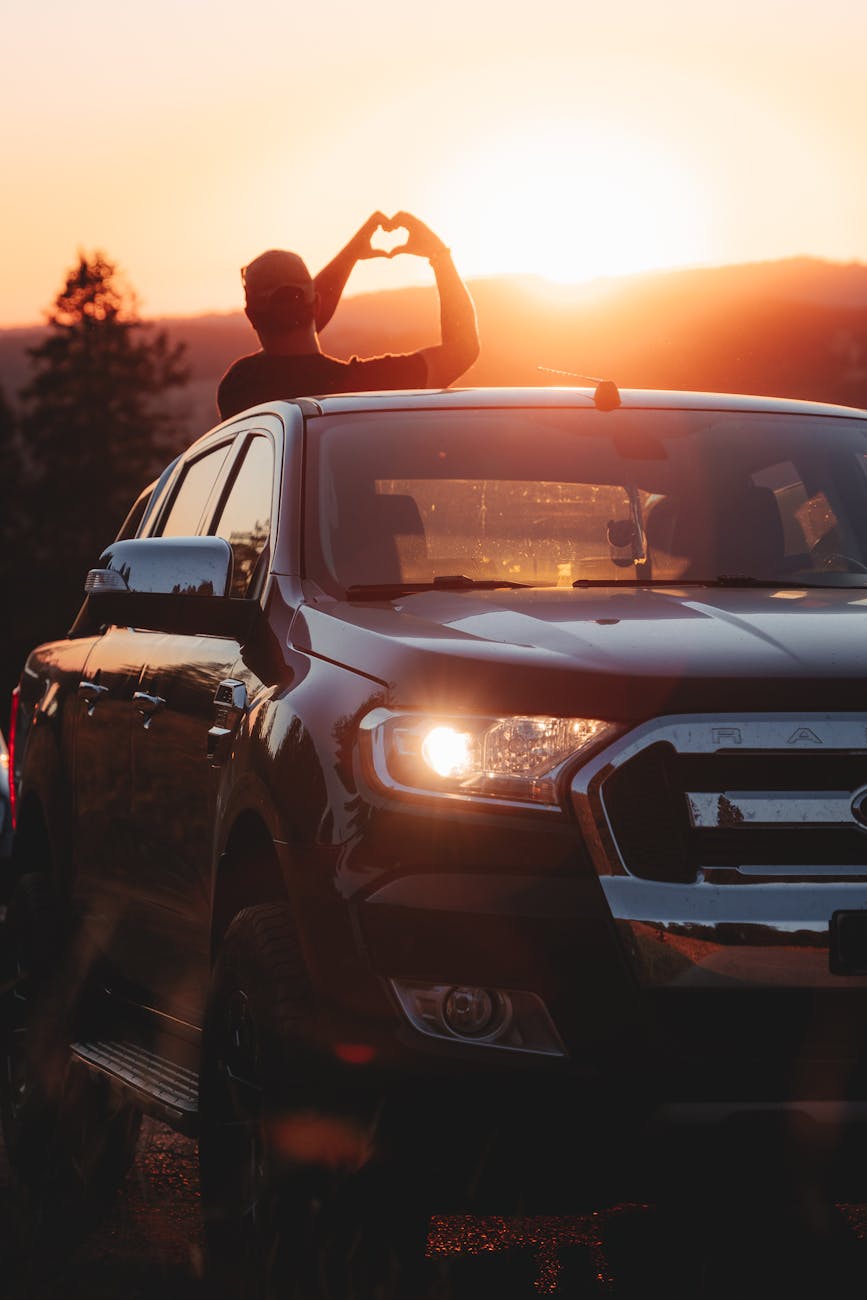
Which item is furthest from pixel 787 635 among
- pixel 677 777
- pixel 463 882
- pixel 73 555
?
pixel 73 555

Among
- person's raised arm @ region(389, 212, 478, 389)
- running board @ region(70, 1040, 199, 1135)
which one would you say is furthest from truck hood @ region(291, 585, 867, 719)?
person's raised arm @ region(389, 212, 478, 389)

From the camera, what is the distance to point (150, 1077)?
5234 mm

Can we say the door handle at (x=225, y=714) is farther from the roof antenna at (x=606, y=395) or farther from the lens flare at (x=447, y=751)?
the roof antenna at (x=606, y=395)

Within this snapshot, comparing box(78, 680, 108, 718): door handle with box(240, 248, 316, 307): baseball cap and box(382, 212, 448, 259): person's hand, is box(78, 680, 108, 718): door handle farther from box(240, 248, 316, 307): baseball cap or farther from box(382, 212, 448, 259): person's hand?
box(382, 212, 448, 259): person's hand

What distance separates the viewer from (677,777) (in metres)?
3.83

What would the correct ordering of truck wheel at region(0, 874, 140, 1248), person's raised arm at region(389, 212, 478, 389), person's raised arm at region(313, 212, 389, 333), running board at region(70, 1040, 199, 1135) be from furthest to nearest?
person's raised arm at region(313, 212, 389, 333), person's raised arm at region(389, 212, 478, 389), truck wheel at region(0, 874, 140, 1248), running board at region(70, 1040, 199, 1135)

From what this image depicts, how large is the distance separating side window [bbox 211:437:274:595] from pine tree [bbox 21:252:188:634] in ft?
298

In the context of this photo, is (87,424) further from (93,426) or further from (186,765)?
(186,765)

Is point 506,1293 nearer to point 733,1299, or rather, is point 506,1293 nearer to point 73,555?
point 733,1299

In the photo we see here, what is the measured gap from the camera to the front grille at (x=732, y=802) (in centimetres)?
378

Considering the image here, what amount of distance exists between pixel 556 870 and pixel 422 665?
507 millimetres

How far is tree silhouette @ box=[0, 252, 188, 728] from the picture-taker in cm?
9800

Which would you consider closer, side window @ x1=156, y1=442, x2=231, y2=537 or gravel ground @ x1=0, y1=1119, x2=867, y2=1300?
gravel ground @ x1=0, y1=1119, x2=867, y2=1300

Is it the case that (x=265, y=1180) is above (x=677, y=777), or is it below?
below
